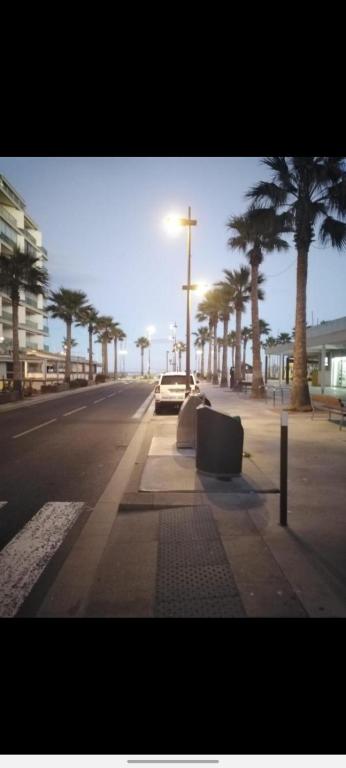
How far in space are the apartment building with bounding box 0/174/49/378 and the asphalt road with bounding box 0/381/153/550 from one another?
1271 inches

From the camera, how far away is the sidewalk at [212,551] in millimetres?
3020

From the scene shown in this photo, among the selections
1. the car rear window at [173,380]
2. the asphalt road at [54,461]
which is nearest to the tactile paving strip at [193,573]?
the asphalt road at [54,461]

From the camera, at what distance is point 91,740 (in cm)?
216

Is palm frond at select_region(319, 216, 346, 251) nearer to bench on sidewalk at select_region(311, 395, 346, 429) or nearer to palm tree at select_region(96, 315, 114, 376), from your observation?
bench on sidewalk at select_region(311, 395, 346, 429)

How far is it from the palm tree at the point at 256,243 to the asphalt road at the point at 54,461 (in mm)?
10148

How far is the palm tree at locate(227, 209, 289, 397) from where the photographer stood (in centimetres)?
1644

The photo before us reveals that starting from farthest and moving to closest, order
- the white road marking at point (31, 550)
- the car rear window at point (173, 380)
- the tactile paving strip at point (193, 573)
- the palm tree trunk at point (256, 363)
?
the palm tree trunk at point (256, 363) < the car rear window at point (173, 380) < the white road marking at point (31, 550) < the tactile paving strip at point (193, 573)

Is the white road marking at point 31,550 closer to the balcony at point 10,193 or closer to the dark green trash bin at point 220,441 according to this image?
the dark green trash bin at point 220,441

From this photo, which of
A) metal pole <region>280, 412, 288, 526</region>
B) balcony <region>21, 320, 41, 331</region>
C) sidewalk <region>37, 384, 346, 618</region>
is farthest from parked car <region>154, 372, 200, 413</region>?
balcony <region>21, 320, 41, 331</region>
